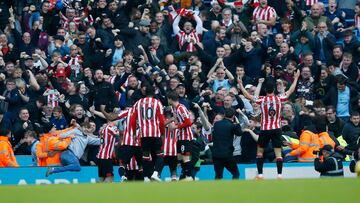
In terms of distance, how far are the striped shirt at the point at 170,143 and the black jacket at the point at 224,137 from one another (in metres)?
0.82

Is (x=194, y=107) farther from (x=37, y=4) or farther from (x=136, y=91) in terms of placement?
(x=37, y=4)

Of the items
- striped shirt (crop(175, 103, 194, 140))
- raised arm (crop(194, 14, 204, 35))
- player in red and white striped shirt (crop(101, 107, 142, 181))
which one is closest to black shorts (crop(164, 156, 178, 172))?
striped shirt (crop(175, 103, 194, 140))

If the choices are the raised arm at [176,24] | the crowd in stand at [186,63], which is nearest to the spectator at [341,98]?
the crowd in stand at [186,63]

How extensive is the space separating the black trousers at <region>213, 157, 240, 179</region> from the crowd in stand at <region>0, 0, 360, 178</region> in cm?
103

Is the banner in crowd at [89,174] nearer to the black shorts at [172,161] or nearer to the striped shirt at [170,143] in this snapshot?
the black shorts at [172,161]

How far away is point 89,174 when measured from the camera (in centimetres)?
2575

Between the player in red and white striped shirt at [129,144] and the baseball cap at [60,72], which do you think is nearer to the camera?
the player in red and white striped shirt at [129,144]

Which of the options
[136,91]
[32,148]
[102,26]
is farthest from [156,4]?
[32,148]

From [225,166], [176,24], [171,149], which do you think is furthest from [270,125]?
[176,24]

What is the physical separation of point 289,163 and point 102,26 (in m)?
6.97

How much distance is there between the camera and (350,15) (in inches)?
1226

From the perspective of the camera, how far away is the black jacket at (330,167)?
22.8 metres

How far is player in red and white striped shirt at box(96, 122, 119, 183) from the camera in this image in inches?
1001

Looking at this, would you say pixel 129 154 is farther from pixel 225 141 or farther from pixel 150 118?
pixel 225 141
